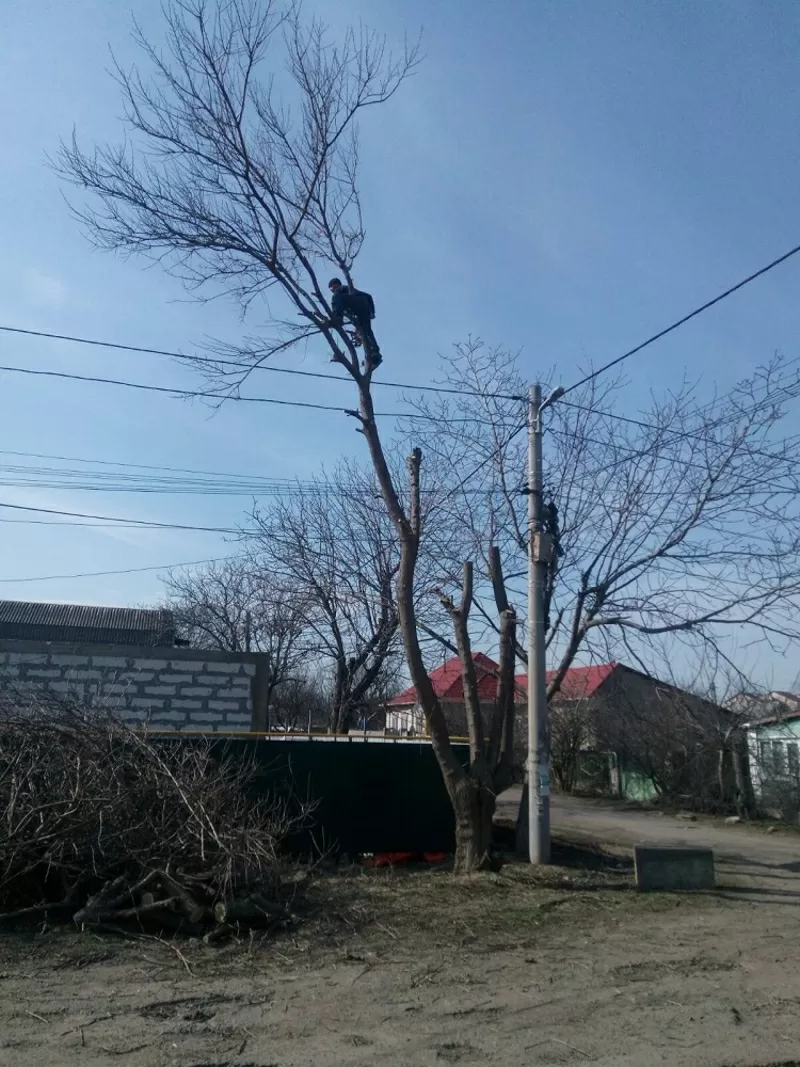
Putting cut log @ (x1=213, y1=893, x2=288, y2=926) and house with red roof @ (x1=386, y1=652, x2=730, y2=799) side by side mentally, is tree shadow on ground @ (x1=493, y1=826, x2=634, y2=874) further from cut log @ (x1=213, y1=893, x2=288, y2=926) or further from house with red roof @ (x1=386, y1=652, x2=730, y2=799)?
house with red roof @ (x1=386, y1=652, x2=730, y2=799)

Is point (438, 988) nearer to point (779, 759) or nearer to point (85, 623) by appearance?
point (779, 759)

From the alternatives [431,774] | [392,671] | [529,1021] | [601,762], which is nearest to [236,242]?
[431,774]

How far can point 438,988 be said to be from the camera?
6316mm

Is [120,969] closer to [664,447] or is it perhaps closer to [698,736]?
[664,447]

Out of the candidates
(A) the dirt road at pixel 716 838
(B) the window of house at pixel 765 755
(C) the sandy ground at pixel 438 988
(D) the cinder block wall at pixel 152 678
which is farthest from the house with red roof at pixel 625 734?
(C) the sandy ground at pixel 438 988

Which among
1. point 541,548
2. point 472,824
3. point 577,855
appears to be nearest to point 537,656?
point 541,548

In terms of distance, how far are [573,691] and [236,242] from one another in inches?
829

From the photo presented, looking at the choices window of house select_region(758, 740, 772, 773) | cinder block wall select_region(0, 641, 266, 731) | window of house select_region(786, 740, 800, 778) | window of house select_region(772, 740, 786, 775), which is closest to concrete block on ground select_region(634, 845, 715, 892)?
cinder block wall select_region(0, 641, 266, 731)

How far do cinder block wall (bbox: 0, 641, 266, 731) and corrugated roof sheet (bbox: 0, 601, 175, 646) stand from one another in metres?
17.7

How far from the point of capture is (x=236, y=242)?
11328 mm

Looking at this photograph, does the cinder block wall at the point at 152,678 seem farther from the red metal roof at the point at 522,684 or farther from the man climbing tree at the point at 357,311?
the red metal roof at the point at 522,684

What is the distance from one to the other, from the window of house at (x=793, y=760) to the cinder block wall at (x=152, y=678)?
10.4 metres

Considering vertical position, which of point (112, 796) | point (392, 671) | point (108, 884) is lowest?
point (108, 884)

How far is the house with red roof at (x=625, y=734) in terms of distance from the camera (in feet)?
68.3
